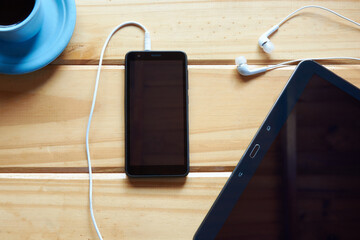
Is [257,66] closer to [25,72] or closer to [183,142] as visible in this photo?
[183,142]

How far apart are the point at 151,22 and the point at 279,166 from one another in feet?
1.11

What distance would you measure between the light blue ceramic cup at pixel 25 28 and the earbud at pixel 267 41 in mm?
374

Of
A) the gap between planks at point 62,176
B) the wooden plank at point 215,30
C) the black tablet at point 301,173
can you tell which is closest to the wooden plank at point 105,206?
the gap between planks at point 62,176

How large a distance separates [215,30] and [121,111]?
0.23 m

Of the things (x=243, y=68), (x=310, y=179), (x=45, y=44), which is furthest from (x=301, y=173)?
(x=45, y=44)

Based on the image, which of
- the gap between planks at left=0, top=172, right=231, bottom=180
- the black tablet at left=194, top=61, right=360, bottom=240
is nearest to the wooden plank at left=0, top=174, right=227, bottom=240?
the gap between planks at left=0, top=172, right=231, bottom=180

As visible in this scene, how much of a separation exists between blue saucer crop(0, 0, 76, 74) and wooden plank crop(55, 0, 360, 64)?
36 mm

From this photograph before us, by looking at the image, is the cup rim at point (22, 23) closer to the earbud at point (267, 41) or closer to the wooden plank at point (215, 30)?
the wooden plank at point (215, 30)

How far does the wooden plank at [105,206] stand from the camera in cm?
55

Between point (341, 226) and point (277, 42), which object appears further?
point (277, 42)

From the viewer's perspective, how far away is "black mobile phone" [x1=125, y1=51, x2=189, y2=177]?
565 mm

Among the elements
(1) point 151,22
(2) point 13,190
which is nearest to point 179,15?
(1) point 151,22

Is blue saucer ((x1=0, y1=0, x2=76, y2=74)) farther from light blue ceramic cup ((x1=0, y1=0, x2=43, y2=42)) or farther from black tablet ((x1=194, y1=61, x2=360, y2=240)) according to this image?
black tablet ((x1=194, y1=61, x2=360, y2=240))

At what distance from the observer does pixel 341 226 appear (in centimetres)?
48
